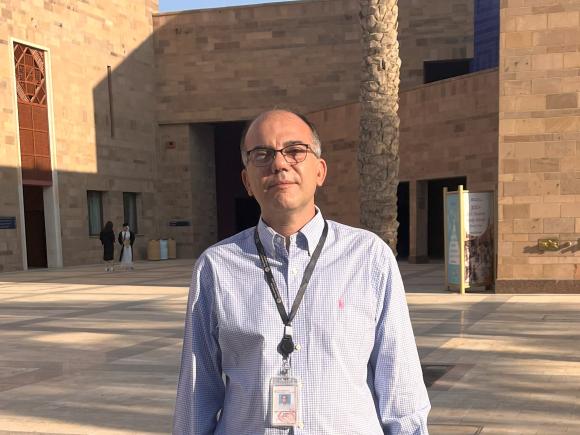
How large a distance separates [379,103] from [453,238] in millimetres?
4737

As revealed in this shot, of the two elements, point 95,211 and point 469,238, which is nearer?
point 469,238

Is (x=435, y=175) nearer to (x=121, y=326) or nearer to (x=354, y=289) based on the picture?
(x=121, y=326)

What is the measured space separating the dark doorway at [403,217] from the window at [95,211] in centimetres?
1255

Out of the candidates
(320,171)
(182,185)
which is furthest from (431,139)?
(320,171)

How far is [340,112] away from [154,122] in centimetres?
1066

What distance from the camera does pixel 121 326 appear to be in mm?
11203

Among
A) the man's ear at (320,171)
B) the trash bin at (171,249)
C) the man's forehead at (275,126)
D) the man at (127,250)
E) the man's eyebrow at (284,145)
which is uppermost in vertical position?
the man's forehead at (275,126)

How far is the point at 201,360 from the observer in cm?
220

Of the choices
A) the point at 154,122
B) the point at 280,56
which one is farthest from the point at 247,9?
the point at 154,122

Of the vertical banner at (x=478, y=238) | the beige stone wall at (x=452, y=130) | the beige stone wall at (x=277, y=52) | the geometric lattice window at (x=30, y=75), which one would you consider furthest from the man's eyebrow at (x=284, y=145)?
the beige stone wall at (x=277, y=52)

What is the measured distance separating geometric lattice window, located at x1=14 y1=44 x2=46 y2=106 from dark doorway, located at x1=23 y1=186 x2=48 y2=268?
3573mm

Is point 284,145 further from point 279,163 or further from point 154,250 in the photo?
point 154,250

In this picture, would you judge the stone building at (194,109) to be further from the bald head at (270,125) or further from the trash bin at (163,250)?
the bald head at (270,125)

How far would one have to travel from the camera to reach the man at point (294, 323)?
6.62 feet
